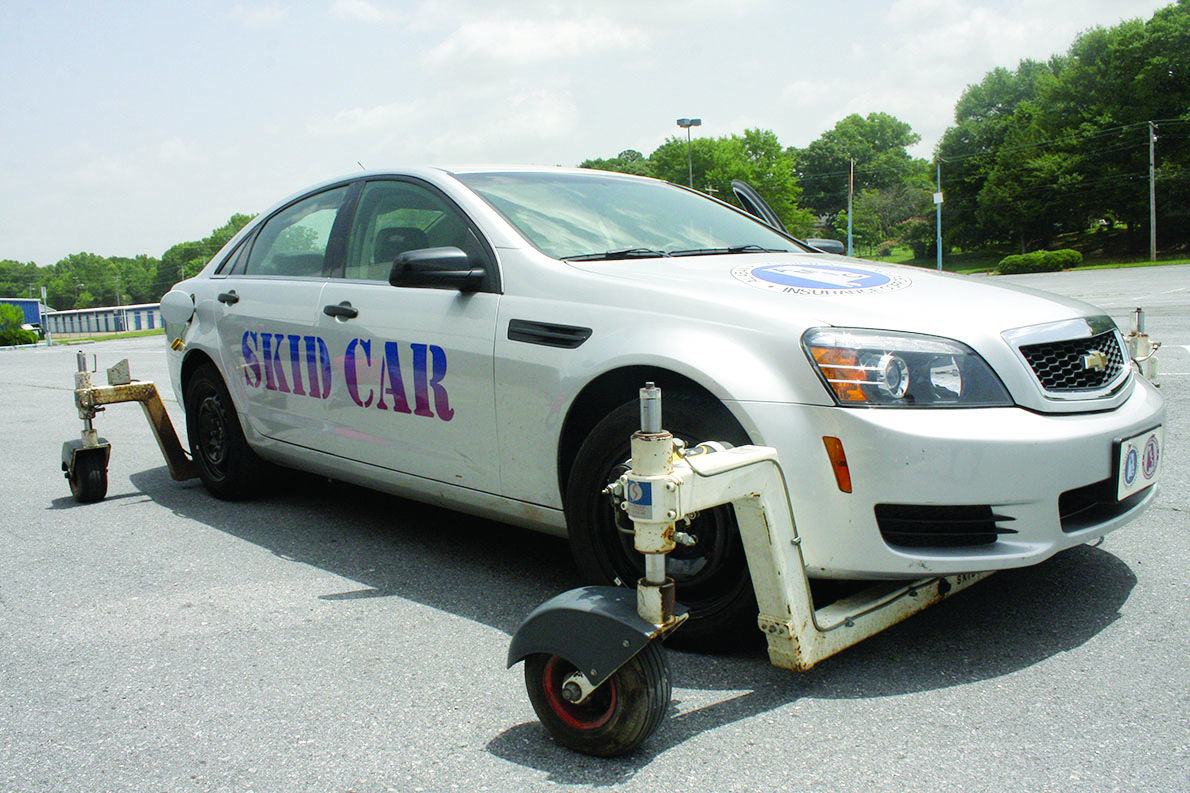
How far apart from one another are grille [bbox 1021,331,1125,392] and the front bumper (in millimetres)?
126

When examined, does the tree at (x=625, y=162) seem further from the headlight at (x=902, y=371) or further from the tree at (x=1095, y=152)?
the headlight at (x=902, y=371)

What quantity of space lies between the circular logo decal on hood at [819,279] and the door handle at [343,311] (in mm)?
1562

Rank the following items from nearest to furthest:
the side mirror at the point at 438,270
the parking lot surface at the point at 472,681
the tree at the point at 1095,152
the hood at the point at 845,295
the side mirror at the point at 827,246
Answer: the parking lot surface at the point at 472,681 → the hood at the point at 845,295 → the side mirror at the point at 438,270 → the side mirror at the point at 827,246 → the tree at the point at 1095,152

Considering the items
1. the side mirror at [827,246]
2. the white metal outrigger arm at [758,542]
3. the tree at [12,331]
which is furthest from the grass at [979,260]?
the white metal outrigger arm at [758,542]

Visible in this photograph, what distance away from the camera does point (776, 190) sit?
81.0 metres

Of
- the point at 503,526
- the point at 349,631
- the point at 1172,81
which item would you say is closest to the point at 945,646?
the point at 349,631

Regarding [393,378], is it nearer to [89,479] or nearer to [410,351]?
[410,351]

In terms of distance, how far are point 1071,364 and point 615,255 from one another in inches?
58.6

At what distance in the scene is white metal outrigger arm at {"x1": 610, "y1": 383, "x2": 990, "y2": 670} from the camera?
208 centimetres

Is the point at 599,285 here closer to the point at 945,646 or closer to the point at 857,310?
the point at 857,310

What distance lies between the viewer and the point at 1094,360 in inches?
110

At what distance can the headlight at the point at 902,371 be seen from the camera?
8.20 feet

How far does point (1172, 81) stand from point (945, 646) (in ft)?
212

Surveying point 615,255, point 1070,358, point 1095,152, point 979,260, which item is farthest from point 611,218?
point 979,260
